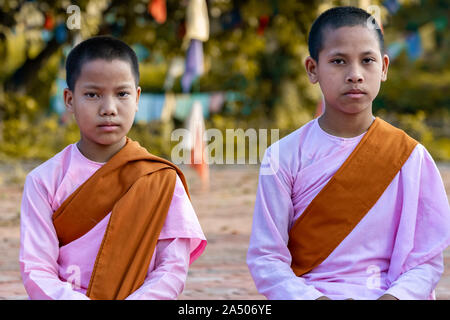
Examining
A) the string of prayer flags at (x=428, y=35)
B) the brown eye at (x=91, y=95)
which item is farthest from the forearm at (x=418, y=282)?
the string of prayer flags at (x=428, y=35)

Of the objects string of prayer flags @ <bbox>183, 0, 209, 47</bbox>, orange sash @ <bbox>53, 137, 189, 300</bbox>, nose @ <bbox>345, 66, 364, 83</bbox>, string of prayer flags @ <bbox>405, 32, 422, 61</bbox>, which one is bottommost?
orange sash @ <bbox>53, 137, 189, 300</bbox>

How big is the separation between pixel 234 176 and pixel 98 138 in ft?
32.2

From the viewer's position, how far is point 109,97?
2521 millimetres

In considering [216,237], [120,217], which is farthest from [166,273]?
[216,237]

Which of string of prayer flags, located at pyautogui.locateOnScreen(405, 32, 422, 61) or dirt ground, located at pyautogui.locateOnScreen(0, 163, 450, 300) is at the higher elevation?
string of prayer flags, located at pyautogui.locateOnScreen(405, 32, 422, 61)

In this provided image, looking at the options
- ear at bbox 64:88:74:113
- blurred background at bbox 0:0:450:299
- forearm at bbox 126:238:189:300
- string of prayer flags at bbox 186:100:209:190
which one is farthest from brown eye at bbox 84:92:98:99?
string of prayer flags at bbox 186:100:209:190

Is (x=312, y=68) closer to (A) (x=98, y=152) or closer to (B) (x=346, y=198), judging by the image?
(B) (x=346, y=198)

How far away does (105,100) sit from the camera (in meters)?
2.52

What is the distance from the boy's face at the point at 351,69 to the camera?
2.54 metres

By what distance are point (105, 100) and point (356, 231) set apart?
0.90 meters

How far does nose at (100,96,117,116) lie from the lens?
98.3 inches

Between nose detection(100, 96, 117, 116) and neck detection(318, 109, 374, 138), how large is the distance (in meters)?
0.72

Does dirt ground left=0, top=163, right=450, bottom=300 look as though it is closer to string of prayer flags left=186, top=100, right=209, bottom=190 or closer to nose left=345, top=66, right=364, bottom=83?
string of prayer flags left=186, top=100, right=209, bottom=190

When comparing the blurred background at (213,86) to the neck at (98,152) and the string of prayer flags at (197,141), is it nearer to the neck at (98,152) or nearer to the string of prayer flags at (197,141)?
the string of prayer flags at (197,141)
